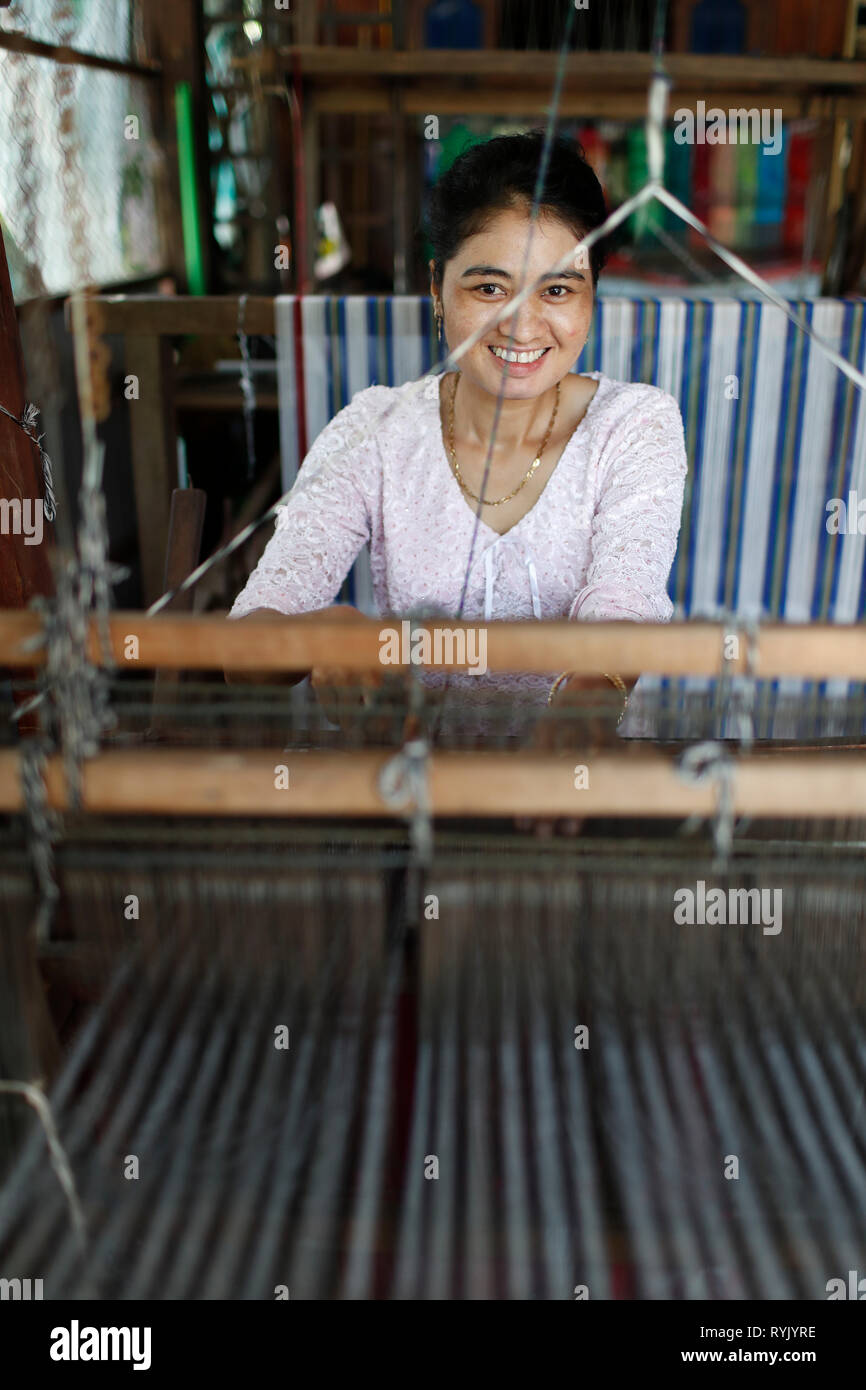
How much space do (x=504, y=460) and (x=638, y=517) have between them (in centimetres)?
27

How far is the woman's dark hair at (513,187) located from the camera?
1.55m

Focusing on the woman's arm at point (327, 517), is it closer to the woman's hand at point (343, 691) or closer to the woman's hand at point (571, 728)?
the woman's hand at point (343, 691)

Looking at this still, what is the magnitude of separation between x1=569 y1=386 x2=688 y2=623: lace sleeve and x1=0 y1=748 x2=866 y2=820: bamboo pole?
20.5 inches

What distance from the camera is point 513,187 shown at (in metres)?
1.56

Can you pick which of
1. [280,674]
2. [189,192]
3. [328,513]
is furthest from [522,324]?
[189,192]

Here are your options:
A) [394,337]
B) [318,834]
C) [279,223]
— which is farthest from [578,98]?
[318,834]

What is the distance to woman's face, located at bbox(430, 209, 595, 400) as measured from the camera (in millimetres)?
1558

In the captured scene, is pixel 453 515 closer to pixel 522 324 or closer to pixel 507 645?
pixel 522 324

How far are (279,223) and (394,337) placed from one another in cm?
309

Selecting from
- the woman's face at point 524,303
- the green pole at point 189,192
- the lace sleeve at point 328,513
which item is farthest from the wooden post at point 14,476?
the green pole at point 189,192

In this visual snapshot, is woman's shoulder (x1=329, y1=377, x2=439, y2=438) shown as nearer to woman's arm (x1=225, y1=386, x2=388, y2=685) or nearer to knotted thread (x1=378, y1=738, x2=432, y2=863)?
woman's arm (x1=225, y1=386, x2=388, y2=685)

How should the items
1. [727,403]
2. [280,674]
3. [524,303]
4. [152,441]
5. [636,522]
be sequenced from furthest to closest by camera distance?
[152,441]
[727,403]
[636,522]
[524,303]
[280,674]

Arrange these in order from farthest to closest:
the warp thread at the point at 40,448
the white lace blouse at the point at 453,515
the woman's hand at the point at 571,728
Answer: the white lace blouse at the point at 453,515, the warp thread at the point at 40,448, the woman's hand at the point at 571,728

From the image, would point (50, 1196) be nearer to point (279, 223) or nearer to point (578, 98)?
point (578, 98)
